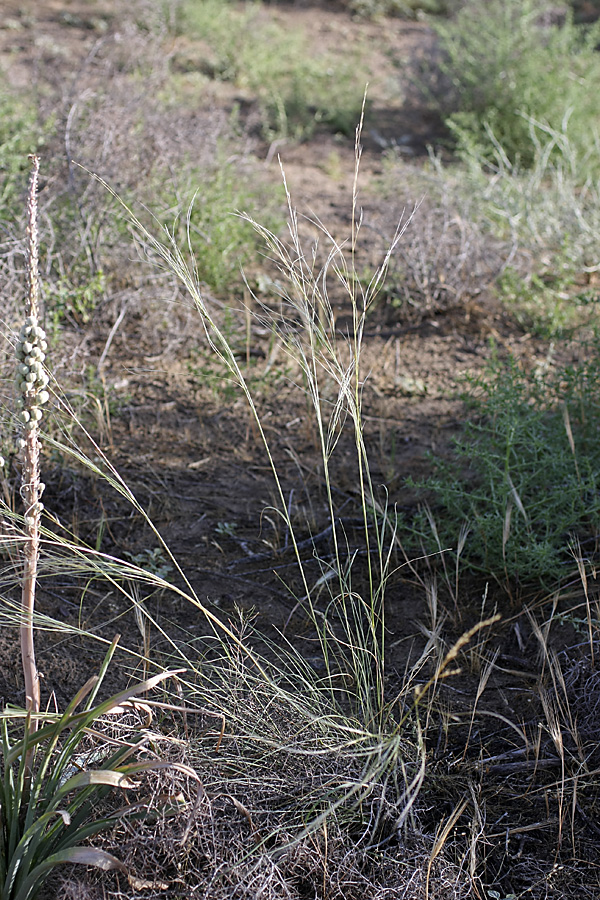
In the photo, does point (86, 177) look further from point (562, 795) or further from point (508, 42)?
point (508, 42)

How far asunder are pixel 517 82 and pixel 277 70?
2.42m

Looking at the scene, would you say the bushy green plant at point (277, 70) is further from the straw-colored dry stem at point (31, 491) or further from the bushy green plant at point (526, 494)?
the straw-colored dry stem at point (31, 491)

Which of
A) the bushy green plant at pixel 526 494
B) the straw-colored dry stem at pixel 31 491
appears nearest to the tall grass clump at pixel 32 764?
the straw-colored dry stem at pixel 31 491

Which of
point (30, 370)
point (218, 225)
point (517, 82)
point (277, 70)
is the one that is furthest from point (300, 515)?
point (277, 70)

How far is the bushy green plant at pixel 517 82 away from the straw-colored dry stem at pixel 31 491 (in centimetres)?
454

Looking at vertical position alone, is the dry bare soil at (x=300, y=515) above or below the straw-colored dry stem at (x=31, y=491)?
below

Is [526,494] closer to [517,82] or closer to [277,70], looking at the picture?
[517,82]

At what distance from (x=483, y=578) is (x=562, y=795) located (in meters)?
0.90

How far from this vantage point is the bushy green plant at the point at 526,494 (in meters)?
2.38

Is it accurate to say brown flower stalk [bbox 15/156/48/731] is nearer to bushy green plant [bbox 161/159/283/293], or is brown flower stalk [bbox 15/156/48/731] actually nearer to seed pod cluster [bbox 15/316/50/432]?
seed pod cluster [bbox 15/316/50/432]

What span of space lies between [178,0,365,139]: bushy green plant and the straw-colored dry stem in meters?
5.20

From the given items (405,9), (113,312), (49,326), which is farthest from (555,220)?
(405,9)

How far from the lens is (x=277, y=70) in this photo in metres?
7.34

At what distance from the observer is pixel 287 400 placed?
143 inches
